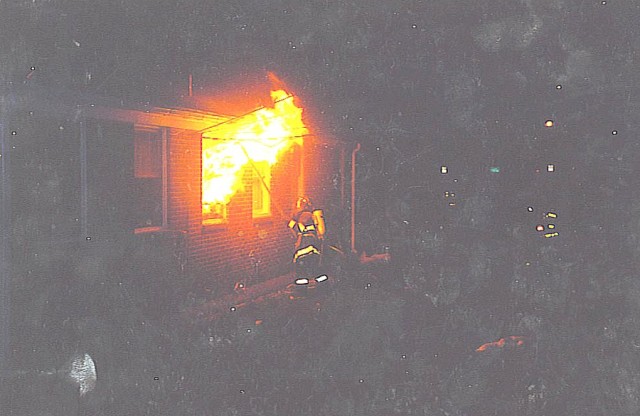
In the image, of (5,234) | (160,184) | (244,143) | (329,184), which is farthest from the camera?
(5,234)

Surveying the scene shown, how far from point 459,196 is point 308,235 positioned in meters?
0.69

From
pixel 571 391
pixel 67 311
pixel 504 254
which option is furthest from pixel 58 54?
pixel 571 391

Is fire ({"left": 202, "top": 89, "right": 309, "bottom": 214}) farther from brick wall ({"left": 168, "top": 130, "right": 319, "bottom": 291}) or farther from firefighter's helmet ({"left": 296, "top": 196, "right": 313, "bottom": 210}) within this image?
firefighter's helmet ({"left": 296, "top": 196, "right": 313, "bottom": 210})

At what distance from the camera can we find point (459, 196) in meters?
2.70

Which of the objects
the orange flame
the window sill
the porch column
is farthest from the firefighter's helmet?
the porch column

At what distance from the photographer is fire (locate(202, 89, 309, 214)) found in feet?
9.46

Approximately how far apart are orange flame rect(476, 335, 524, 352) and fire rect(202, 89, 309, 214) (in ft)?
3.95

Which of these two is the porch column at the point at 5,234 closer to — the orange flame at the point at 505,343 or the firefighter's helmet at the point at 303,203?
the firefighter's helmet at the point at 303,203

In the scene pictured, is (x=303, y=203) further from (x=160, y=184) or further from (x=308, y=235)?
(x=160, y=184)

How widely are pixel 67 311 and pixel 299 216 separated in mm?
1329

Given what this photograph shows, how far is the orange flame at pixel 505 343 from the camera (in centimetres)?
270

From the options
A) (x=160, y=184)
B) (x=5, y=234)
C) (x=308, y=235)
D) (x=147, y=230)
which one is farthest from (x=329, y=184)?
Result: (x=5, y=234)

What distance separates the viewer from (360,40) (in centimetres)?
285

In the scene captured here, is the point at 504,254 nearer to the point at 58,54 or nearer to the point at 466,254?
the point at 466,254
